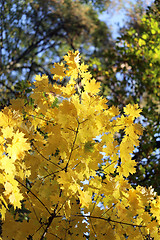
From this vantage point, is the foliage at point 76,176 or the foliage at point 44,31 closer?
the foliage at point 76,176

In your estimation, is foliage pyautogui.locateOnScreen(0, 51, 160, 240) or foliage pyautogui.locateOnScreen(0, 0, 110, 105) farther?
foliage pyautogui.locateOnScreen(0, 0, 110, 105)

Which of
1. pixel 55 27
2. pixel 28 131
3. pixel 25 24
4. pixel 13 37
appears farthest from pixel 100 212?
pixel 55 27

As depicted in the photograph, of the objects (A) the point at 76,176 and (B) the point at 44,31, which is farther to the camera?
(B) the point at 44,31

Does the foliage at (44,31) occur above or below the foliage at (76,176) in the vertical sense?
above

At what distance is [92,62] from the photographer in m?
4.66

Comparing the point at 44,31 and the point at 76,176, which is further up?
the point at 44,31

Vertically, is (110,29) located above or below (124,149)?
above

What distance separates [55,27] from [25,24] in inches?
43.7

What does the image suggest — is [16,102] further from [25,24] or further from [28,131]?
[25,24]

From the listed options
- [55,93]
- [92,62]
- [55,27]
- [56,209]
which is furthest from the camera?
[55,27]

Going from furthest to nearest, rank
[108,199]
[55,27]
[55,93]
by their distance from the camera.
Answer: [55,27]
[55,93]
[108,199]

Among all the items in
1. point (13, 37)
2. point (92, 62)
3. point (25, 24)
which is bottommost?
point (92, 62)

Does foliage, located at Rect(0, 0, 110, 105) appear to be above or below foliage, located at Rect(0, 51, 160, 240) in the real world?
above

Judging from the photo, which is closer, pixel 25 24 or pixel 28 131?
pixel 28 131
